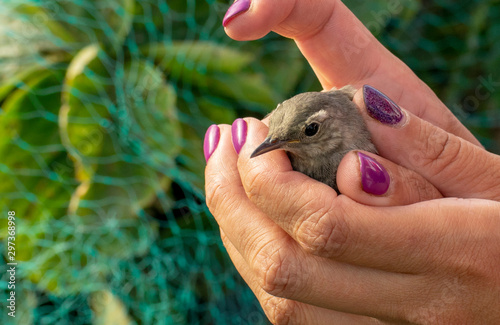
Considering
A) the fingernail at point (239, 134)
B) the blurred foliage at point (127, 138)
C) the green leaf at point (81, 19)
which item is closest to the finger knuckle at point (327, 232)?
the fingernail at point (239, 134)

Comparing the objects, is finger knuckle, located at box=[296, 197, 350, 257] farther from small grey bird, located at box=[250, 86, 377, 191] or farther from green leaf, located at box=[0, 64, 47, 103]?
green leaf, located at box=[0, 64, 47, 103]

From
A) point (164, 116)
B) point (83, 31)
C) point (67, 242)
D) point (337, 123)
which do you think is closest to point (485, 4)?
point (337, 123)

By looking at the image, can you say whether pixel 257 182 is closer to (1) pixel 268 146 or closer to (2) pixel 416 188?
(1) pixel 268 146

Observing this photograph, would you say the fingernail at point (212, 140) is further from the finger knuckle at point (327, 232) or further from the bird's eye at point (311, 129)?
the finger knuckle at point (327, 232)

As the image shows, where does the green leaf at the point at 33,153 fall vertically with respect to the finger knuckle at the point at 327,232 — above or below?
below

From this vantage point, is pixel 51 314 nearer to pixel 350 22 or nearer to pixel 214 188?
pixel 214 188

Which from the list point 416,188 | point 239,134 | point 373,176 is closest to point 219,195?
point 239,134
